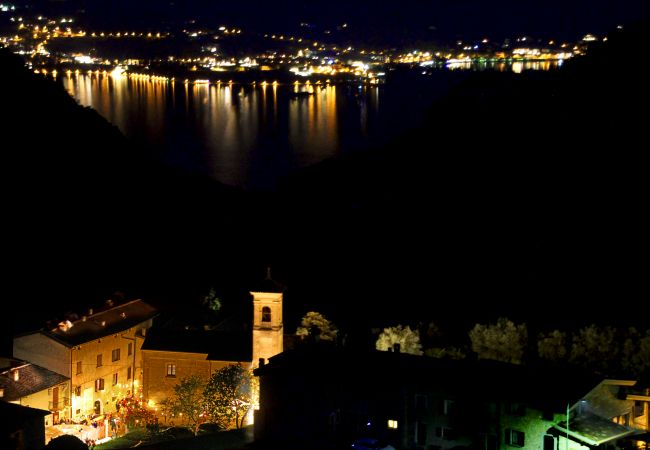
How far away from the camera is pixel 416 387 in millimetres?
9578

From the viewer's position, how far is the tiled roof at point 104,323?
47.0ft

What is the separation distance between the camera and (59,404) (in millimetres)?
13430

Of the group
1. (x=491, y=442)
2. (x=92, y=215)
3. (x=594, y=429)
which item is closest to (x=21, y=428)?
(x=491, y=442)

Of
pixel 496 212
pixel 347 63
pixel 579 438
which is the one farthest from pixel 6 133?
pixel 347 63

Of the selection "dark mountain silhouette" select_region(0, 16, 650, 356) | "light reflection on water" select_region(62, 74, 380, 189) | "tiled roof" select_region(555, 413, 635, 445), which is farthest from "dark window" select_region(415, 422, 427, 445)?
"light reflection on water" select_region(62, 74, 380, 189)

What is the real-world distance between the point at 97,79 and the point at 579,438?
112000mm

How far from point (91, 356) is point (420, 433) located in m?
6.79

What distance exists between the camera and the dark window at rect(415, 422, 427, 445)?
949 cm

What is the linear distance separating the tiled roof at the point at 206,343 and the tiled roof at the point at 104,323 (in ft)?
3.94

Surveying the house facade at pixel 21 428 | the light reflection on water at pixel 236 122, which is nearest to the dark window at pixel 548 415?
the house facade at pixel 21 428

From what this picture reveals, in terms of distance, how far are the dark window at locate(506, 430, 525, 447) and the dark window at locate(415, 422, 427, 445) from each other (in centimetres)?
91

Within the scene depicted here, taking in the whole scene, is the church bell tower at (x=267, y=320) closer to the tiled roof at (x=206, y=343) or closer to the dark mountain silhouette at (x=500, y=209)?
the tiled roof at (x=206, y=343)

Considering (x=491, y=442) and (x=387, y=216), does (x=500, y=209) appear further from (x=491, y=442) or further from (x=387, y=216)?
(x=491, y=442)

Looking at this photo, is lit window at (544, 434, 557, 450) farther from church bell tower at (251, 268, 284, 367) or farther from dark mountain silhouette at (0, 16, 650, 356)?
dark mountain silhouette at (0, 16, 650, 356)
